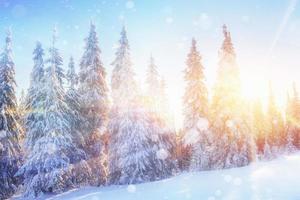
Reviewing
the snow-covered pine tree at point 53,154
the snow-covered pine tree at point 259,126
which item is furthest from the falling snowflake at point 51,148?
the snow-covered pine tree at point 259,126

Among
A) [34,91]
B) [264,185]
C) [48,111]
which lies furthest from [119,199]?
[34,91]

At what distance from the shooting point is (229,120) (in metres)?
32.8

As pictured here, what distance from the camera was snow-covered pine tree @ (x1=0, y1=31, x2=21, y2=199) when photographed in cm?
2838

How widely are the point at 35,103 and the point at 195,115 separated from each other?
53.3 feet

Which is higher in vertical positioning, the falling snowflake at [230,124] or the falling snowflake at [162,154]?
the falling snowflake at [230,124]

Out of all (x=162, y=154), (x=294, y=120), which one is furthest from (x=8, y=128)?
(x=294, y=120)

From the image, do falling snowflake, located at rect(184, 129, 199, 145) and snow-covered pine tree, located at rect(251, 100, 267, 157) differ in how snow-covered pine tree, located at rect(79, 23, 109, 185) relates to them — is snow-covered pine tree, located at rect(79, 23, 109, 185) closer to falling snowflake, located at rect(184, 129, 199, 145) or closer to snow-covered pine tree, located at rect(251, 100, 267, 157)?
falling snowflake, located at rect(184, 129, 199, 145)

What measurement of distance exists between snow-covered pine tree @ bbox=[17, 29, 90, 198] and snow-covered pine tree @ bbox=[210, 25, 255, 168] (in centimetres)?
1362

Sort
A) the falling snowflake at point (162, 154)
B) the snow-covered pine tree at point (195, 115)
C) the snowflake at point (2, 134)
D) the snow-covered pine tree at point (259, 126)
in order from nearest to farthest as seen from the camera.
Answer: the snowflake at point (2, 134)
the falling snowflake at point (162, 154)
the snow-covered pine tree at point (195, 115)
the snow-covered pine tree at point (259, 126)

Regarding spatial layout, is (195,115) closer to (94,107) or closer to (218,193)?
(94,107)

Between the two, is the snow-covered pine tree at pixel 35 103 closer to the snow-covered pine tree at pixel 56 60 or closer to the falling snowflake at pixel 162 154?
the snow-covered pine tree at pixel 56 60

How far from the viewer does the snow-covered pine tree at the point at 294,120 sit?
67562mm

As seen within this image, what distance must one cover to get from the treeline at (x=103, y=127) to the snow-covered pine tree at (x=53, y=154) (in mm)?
83

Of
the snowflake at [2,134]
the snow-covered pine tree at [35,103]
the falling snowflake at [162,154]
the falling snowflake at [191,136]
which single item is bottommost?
the falling snowflake at [162,154]
